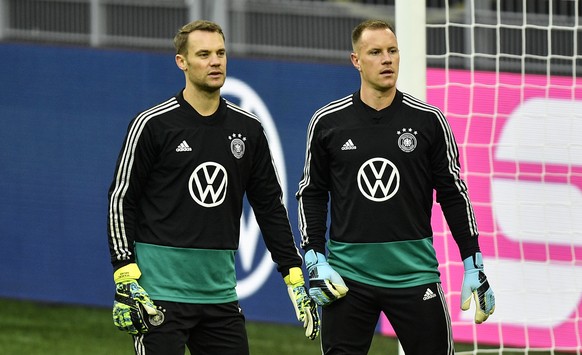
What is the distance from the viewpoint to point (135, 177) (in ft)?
19.1

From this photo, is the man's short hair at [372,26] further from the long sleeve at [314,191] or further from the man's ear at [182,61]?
the man's ear at [182,61]

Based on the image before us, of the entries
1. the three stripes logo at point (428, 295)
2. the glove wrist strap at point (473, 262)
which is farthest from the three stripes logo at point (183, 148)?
the glove wrist strap at point (473, 262)

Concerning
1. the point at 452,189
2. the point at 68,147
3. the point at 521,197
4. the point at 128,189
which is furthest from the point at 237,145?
the point at 68,147

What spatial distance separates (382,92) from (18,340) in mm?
4491

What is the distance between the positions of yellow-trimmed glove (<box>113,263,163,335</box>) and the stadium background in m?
3.06

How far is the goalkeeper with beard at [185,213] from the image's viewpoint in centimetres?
581

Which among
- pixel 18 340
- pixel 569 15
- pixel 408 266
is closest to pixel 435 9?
pixel 569 15

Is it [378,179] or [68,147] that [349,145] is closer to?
[378,179]

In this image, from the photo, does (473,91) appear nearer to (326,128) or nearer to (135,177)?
(326,128)

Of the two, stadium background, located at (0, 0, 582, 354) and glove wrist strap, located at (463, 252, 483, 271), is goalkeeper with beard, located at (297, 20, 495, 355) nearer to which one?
glove wrist strap, located at (463, 252, 483, 271)

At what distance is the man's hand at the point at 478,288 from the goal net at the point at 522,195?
1.95 m

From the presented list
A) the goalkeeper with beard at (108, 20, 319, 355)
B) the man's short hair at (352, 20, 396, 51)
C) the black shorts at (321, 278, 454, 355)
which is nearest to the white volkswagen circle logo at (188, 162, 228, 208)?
the goalkeeper with beard at (108, 20, 319, 355)

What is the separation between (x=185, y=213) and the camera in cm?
587

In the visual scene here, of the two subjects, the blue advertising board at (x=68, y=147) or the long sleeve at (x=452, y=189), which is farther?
the blue advertising board at (x=68, y=147)
